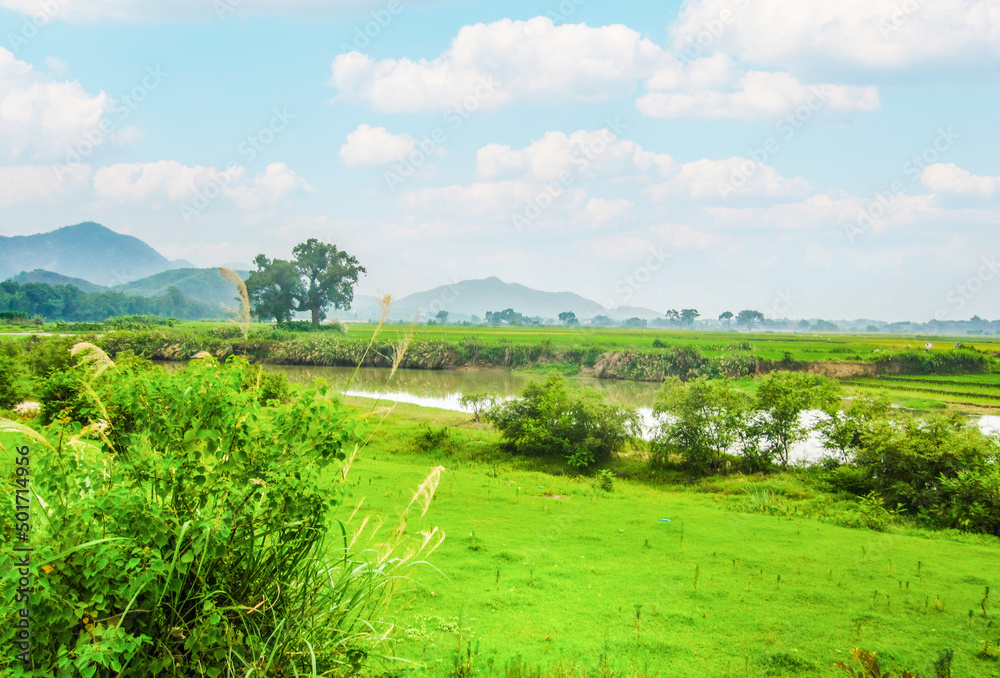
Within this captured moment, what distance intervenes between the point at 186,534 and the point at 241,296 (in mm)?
1463

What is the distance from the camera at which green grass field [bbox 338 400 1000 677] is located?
6.32 metres

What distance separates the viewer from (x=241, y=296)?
3541 millimetres

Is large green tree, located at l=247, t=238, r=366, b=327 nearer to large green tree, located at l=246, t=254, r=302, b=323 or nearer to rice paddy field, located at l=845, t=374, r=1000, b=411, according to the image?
large green tree, located at l=246, t=254, r=302, b=323

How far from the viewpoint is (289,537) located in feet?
12.6

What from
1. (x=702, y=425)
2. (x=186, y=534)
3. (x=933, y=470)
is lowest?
(x=933, y=470)

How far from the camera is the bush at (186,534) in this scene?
9.91ft

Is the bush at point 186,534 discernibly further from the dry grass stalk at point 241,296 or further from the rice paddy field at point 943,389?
the rice paddy field at point 943,389

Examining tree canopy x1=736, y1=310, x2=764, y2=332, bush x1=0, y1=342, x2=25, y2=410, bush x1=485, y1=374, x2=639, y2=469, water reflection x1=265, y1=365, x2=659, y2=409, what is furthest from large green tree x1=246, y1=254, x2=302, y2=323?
tree canopy x1=736, y1=310, x2=764, y2=332

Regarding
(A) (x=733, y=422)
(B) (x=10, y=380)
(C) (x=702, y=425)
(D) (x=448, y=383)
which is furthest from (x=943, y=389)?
(B) (x=10, y=380)

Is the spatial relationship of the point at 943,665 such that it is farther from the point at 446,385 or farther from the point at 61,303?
the point at 61,303

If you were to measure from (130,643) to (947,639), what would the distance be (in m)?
8.69

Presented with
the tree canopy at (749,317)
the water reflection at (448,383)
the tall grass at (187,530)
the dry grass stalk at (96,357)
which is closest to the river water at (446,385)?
the water reflection at (448,383)

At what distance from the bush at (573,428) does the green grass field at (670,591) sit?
4643 mm

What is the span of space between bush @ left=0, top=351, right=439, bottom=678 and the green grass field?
1.33m
